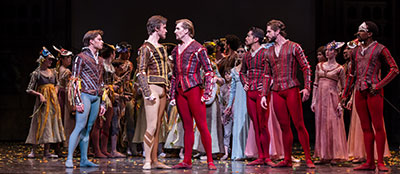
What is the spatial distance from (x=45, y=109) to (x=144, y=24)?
311 centimetres

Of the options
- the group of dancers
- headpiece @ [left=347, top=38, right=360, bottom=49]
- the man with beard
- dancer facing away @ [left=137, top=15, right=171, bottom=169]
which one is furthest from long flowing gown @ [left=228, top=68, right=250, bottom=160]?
dancer facing away @ [left=137, top=15, right=171, bottom=169]

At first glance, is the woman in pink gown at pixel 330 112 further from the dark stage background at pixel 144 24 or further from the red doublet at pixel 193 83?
the dark stage background at pixel 144 24

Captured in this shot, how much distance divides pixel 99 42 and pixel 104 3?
4307 millimetres

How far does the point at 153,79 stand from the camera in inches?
199

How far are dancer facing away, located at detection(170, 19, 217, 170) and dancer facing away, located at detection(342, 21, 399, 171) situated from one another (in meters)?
1.44

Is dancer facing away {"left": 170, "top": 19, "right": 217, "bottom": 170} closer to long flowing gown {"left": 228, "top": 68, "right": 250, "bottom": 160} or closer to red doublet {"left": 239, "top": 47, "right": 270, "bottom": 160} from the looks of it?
red doublet {"left": 239, "top": 47, "right": 270, "bottom": 160}

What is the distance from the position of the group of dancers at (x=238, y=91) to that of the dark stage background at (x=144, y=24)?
270 centimetres

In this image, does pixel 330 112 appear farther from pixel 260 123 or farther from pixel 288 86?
pixel 288 86

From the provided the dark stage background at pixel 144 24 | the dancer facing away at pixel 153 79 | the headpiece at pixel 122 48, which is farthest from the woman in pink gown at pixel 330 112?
the dark stage background at pixel 144 24

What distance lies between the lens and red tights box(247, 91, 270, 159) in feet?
18.7

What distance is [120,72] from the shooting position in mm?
7379

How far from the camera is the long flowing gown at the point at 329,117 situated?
239 inches

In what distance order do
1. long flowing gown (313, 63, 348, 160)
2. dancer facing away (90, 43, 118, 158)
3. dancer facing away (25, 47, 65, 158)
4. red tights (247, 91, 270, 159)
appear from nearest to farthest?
1. red tights (247, 91, 270, 159)
2. long flowing gown (313, 63, 348, 160)
3. dancer facing away (90, 43, 118, 158)
4. dancer facing away (25, 47, 65, 158)

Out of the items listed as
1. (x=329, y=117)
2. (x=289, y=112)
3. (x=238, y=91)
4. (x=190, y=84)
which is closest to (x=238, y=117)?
(x=238, y=91)
